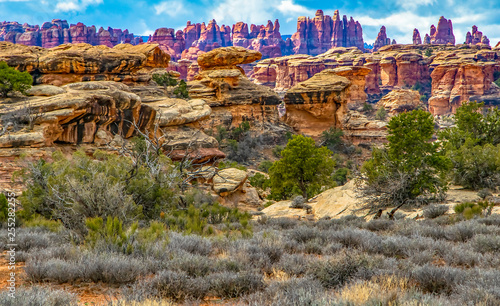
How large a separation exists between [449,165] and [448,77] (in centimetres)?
7425

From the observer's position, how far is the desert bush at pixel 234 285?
4.20 metres

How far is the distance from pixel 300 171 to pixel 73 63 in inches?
809

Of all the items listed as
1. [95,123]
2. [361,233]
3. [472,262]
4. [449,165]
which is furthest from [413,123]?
[95,123]

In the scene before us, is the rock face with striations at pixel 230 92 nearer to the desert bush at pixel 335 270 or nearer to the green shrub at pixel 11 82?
the green shrub at pixel 11 82

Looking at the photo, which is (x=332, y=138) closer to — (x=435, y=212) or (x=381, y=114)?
(x=381, y=114)

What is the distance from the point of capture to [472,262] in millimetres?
5098

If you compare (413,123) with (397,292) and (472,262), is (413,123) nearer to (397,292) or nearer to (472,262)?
(472,262)

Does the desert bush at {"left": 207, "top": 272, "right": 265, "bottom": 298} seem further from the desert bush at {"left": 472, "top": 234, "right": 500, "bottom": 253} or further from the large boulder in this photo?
the large boulder

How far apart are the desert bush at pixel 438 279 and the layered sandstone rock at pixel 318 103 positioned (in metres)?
43.4

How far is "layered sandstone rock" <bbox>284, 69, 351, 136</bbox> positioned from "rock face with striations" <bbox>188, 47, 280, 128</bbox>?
2.60 metres

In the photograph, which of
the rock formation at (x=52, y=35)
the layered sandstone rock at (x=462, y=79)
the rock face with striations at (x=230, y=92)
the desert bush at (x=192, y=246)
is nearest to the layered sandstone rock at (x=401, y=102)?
the layered sandstone rock at (x=462, y=79)

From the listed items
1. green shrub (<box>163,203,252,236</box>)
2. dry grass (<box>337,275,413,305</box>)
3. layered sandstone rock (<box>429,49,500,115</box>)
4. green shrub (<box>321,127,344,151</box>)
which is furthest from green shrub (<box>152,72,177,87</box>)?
layered sandstone rock (<box>429,49,500,115</box>)

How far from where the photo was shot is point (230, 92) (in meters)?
44.2

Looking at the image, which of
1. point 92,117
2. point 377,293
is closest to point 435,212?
point 377,293
